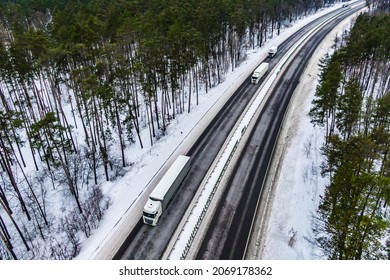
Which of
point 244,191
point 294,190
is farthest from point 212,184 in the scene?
point 294,190

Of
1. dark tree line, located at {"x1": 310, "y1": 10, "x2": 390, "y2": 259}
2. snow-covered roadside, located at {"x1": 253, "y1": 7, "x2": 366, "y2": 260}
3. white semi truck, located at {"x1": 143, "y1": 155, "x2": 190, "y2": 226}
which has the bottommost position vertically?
snow-covered roadside, located at {"x1": 253, "y1": 7, "x2": 366, "y2": 260}

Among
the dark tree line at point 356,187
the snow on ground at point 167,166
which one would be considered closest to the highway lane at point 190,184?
the snow on ground at point 167,166

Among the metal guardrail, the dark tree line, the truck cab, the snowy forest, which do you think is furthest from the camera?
the snowy forest

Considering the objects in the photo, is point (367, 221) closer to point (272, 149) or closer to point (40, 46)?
point (272, 149)

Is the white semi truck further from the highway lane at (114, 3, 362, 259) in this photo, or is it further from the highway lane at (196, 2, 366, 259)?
the highway lane at (196, 2, 366, 259)

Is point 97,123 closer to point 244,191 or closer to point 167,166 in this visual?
point 167,166

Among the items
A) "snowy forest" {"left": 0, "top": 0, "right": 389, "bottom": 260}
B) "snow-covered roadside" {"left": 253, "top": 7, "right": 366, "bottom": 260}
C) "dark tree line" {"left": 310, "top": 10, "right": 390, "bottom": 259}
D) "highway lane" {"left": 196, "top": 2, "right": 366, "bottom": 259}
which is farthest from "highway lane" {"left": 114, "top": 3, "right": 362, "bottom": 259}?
"dark tree line" {"left": 310, "top": 10, "right": 390, "bottom": 259}
